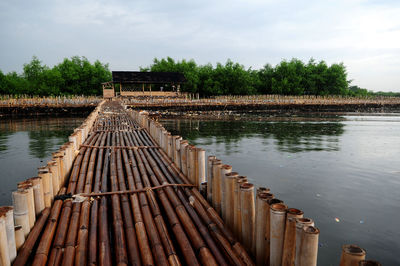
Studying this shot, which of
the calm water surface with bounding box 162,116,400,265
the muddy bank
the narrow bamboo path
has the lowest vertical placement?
the calm water surface with bounding box 162,116,400,265

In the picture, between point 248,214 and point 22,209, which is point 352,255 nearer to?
point 248,214

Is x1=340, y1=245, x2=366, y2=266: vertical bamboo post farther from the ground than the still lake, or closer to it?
farther from the ground

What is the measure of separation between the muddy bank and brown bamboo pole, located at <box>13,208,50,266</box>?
3007 centimetres

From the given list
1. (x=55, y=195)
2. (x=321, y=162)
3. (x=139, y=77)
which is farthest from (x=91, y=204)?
(x=139, y=77)

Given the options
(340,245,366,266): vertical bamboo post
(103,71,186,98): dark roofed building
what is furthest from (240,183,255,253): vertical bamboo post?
(103,71,186,98): dark roofed building

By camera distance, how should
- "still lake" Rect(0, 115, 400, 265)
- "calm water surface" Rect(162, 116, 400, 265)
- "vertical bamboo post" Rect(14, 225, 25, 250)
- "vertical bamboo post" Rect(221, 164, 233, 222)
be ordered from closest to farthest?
"vertical bamboo post" Rect(14, 225, 25, 250), "vertical bamboo post" Rect(221, 164, 233, 222), "calm water surface" Rect(162, 116, 400, 265), "still lake" Rect(0, 115, 400, 265)

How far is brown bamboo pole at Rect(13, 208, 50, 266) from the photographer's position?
2576 mm

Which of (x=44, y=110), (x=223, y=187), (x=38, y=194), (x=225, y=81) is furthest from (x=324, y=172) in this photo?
(x=225, y=81)

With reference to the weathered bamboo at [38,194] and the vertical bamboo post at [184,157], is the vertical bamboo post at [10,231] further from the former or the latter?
the vertical bamboo post at [184,157]

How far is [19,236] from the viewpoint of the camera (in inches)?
109

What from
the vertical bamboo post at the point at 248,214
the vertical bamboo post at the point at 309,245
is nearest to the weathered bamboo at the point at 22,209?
the vertical bamboo post at the point at 248,214

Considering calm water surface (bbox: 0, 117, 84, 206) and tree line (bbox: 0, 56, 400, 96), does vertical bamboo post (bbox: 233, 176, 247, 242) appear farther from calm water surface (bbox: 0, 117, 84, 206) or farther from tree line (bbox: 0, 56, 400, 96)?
tree line (bbox: 0, 56, 400, 96)

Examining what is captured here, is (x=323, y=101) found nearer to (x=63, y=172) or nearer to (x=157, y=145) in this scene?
(x=157, y=145)

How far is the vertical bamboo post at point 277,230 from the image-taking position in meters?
2.34
